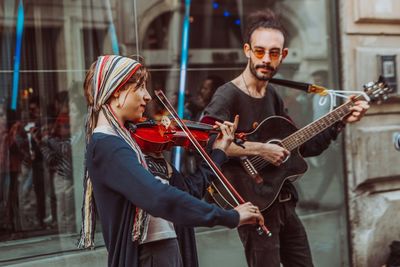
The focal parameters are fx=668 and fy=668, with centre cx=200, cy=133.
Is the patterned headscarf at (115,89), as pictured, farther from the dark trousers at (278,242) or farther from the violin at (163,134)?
the dark trousers at (278,242)

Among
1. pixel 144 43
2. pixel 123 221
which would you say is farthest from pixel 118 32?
pixel 123 221

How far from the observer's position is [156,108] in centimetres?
526

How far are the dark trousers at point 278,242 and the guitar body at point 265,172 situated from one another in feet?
0.28

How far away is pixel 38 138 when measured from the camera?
4891 mm

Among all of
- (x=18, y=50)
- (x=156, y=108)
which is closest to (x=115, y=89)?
(x=18, y=50)

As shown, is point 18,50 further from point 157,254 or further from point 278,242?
point 157,254

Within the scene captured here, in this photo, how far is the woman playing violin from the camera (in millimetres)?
2291

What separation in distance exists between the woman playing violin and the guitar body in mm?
1036

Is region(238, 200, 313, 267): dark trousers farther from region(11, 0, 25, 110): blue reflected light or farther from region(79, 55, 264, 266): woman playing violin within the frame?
region(11, 0, 25, 110): blue reflected light

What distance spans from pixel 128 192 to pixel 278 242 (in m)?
1.49

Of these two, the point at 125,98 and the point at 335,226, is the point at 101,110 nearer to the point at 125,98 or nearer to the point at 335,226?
the point at 125,98

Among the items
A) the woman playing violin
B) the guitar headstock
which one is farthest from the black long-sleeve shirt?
the guitar headstock

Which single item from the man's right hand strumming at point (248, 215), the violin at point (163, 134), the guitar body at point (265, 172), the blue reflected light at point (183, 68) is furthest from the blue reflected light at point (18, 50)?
the man's right hand strumming at point (248, 215)

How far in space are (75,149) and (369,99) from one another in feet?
6.99
